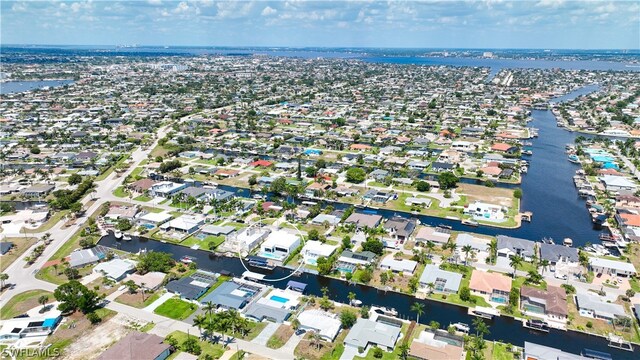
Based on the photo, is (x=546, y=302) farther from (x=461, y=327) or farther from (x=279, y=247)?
(x=279, y=247)

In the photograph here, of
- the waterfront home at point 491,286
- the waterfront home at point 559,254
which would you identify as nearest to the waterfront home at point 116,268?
the waterfront home at point 491,286

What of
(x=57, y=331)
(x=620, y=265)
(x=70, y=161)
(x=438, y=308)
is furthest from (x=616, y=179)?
(x=70, y=161)

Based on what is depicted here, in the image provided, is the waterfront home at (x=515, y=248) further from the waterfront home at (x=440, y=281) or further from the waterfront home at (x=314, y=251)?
the waterfront home at (x=314, y=251)

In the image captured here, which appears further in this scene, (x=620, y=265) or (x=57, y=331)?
A: (x=620, y=265)

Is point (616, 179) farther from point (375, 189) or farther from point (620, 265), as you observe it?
point (375, 189)

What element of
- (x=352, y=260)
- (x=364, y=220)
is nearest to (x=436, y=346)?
(x=352, y=260)

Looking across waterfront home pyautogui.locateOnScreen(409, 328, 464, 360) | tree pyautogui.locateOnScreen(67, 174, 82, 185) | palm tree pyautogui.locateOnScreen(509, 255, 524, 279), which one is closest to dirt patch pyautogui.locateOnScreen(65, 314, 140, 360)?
waterfront home pyautogui.locateOnScreen(409, 328, 464, 360)
